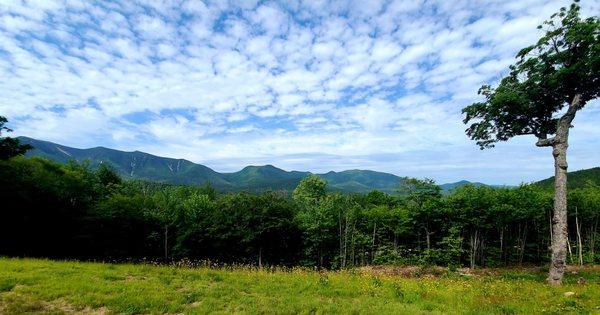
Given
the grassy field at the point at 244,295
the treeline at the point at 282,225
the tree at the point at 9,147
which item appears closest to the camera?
the grassy field at the point at 244,295

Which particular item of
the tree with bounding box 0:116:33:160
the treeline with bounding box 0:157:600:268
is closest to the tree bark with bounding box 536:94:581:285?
the treeline with bounding box 0:157:600:268

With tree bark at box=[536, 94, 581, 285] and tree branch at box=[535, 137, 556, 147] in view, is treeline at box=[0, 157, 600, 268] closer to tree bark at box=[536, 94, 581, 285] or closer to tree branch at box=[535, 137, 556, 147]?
tree bark at box=[536, 94, 581, 285]

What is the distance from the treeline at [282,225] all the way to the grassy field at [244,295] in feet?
87.5

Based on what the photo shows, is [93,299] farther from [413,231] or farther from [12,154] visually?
[413,231]

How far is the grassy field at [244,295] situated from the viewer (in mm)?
7734

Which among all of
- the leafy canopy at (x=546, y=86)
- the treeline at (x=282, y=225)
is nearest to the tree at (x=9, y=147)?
the treeline at (x=282, y=225)

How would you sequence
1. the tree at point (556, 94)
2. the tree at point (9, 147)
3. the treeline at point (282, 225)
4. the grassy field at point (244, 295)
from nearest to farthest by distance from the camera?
the grassy field at point (244, 295)
the tree at point (556, 94)
the tree at point (9, 147)
the treeline at point (282, 225)

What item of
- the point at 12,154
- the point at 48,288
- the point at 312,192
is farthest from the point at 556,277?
the point at 312,192

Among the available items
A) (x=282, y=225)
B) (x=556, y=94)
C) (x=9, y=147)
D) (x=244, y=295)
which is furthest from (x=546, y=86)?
(x=9, y=147)

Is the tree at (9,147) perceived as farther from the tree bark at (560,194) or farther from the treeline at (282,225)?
the tree bark at (560,194)

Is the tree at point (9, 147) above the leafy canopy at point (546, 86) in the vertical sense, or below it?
below

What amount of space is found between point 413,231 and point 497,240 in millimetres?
11491

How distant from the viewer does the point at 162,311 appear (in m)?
7.54

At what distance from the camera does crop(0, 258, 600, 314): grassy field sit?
7.73m
